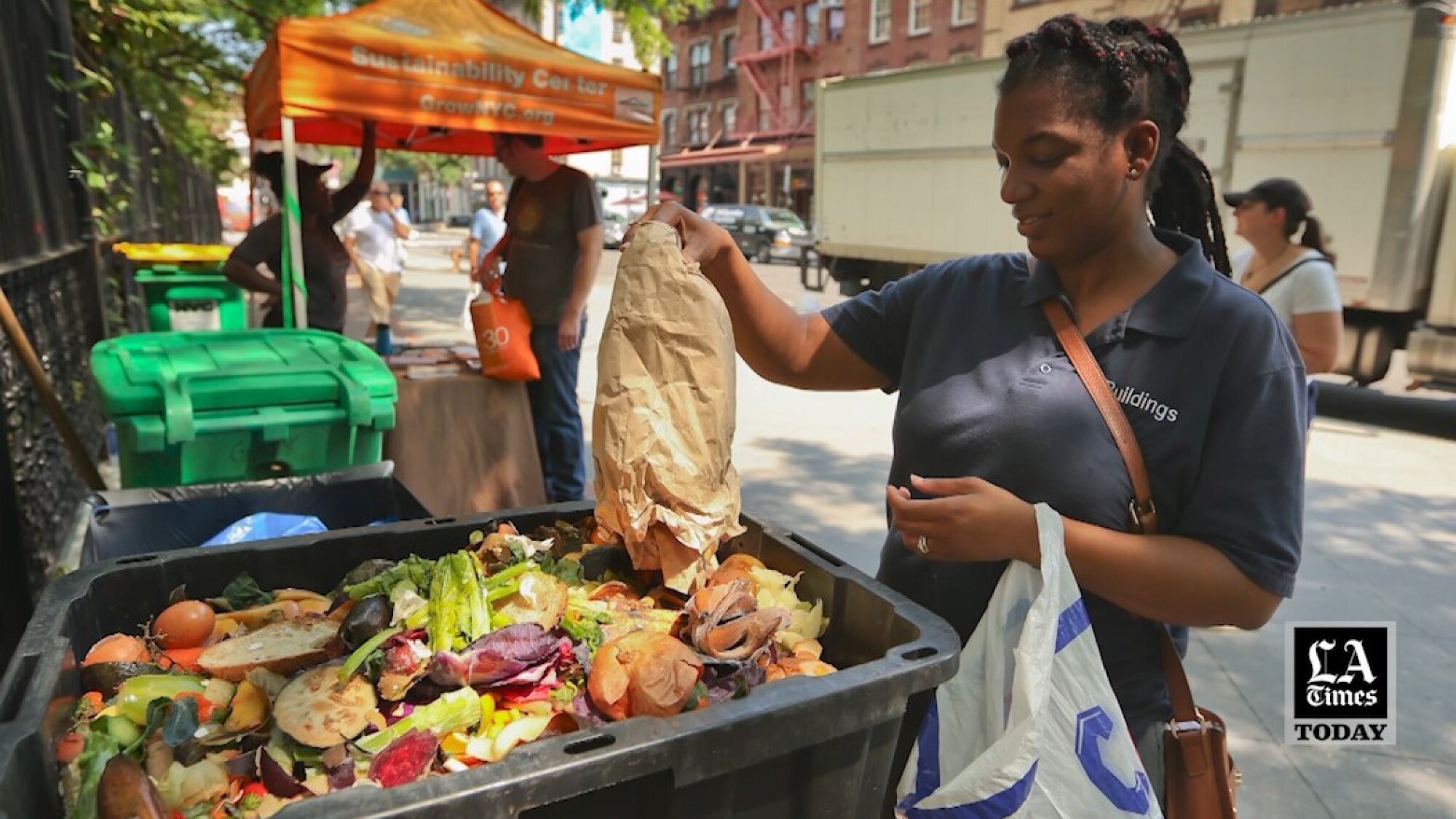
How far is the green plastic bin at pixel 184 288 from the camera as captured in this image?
Answer: 21.1ft

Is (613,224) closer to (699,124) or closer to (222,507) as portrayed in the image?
(699,124)

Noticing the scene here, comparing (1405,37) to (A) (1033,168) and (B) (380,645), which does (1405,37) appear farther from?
(B) (380,645)

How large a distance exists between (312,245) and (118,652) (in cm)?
419

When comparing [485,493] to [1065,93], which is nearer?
[1065,93]

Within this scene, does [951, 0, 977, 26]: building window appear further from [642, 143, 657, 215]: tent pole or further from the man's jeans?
the man's jeans

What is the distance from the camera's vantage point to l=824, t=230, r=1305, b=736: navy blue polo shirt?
1360 millimetres

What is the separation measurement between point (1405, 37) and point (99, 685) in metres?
9.83

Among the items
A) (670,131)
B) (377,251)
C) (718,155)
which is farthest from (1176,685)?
(670,131)

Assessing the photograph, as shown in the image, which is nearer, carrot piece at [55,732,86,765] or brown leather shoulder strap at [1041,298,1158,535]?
carrot piece at [55,732,86,765]

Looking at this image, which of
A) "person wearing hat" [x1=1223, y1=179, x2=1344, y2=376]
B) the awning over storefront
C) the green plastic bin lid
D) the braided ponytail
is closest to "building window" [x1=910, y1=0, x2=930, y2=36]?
the awning over storefront

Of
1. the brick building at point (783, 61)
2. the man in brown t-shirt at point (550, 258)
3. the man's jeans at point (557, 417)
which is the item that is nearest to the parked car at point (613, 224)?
the brick building at point (783, 61)

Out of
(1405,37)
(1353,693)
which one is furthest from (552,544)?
(1405,37)

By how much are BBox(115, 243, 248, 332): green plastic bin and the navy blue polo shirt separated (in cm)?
614

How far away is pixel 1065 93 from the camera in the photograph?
1.43 metres
